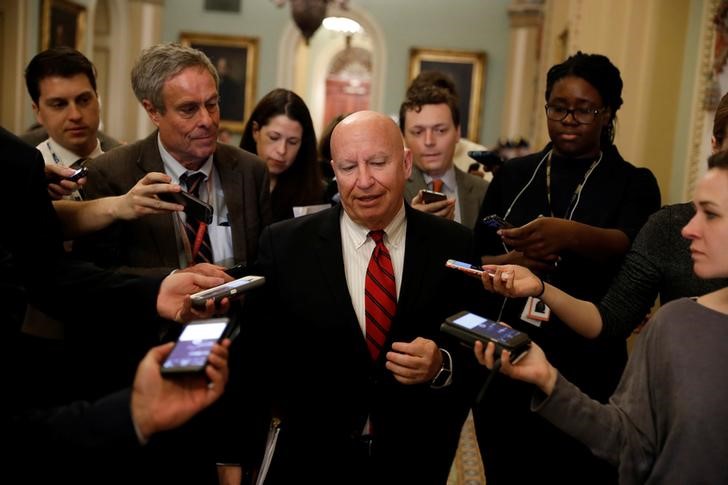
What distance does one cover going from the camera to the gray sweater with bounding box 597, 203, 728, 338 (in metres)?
2.33

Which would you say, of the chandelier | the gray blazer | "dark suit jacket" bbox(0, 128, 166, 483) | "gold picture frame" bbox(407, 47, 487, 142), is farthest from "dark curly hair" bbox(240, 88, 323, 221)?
"gold picture frame" bbox(407, 47, 487, 142)

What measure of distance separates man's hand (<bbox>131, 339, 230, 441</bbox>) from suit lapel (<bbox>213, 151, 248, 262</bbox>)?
1.27 meters

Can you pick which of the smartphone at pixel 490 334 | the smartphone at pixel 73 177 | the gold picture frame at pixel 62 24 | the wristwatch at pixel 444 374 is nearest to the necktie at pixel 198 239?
the smartphone at pixel 73 177

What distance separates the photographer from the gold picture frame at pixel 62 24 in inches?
362

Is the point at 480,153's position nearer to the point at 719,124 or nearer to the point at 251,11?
the point at 719,124

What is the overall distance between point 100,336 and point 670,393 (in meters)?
1.74

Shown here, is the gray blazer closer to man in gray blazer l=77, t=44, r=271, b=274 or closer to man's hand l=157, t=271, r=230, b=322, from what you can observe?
man in gray blazer l=77, t=44, r=271, b=274

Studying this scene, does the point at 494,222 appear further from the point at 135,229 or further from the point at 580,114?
the point at 135,229

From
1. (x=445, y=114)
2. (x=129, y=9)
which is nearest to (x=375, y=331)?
(x=445, y=114)

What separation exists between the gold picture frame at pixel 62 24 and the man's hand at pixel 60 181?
748cm

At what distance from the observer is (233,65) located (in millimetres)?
13148

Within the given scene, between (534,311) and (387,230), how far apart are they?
0.68 m

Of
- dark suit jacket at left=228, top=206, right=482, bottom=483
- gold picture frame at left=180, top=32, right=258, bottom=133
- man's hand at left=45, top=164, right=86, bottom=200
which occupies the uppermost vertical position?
gold picture frame at left=180, top=32, right=258, bottom=133

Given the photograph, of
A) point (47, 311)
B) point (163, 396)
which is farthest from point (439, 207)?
point (163, 396)
